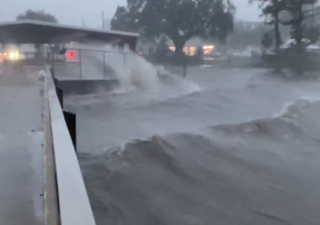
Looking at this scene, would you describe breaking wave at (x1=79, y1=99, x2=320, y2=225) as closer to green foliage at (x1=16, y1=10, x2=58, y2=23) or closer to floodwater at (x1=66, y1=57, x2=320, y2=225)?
floodwater at (x1=66, y1=57, x2=320, y2=225)

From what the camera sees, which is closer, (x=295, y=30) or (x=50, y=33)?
(x=50, y=33)

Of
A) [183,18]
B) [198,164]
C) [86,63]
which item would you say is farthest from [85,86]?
[183,18]

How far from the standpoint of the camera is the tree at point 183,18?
56031mm

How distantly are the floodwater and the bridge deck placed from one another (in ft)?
4.86

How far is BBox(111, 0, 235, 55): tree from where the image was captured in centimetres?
5603

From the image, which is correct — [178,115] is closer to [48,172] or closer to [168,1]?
[48,172]

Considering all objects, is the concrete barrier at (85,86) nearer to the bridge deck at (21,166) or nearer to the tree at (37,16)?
the bridge deck at (21,166)

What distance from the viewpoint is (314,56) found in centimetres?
4416

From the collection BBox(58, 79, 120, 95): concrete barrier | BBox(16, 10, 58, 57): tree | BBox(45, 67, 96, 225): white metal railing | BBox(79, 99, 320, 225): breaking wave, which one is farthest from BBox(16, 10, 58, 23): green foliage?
BBox(45, 67, 96, 225): white metal railing

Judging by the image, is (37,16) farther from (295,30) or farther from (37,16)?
(295,30)

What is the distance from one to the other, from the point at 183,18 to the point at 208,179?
47.7 m

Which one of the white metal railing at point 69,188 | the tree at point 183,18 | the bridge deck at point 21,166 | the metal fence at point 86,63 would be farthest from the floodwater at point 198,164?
the tree at point 183,18

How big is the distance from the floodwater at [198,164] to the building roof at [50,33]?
4446mm

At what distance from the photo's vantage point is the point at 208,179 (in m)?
10.2
